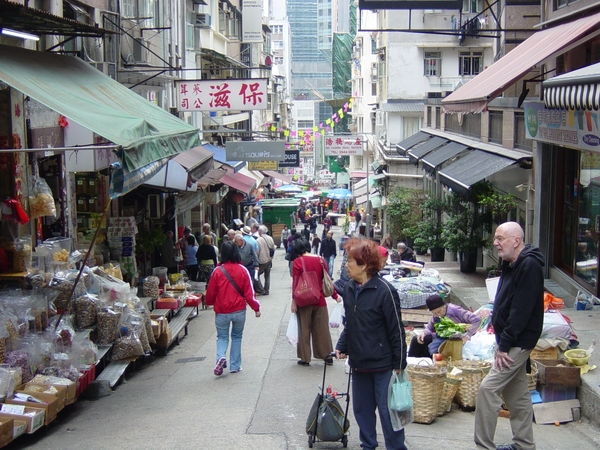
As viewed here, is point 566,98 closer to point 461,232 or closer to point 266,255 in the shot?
point 461,232

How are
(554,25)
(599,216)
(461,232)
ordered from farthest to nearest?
(461,232)
(554,25)
(599,216)

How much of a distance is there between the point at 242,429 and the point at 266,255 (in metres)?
10.6

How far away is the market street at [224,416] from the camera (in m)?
6.01

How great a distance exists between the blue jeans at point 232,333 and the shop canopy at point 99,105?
189 centimetres

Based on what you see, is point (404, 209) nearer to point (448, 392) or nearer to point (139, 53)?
point (139, 53)

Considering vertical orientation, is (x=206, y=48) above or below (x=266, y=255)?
above

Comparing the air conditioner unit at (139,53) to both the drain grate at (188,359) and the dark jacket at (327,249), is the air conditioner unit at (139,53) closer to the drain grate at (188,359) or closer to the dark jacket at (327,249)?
the dark jacket at (327,249)

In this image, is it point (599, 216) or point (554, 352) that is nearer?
point (554, 352)

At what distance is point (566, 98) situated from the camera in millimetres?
7043

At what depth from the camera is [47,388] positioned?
7.06m

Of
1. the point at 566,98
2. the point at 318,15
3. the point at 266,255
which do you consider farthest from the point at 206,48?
the point at 318,15

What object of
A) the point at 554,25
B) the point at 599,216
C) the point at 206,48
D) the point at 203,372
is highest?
the point at 206,48

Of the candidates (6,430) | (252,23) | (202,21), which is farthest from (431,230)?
(252,23)

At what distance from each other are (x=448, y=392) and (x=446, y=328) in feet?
3.12
